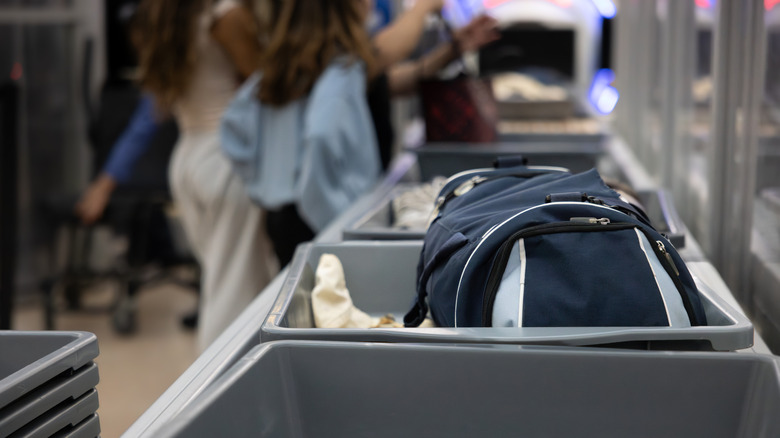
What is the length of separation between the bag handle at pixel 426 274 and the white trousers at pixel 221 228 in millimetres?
1610

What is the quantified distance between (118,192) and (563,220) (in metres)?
3.56

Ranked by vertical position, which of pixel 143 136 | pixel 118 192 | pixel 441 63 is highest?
pixel 441 63

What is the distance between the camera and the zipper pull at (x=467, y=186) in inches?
46.0

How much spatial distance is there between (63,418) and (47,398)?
1.3 inches

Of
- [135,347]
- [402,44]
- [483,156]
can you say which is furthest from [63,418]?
[135,347]

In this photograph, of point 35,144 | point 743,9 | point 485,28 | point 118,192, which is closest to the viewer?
point 743,9

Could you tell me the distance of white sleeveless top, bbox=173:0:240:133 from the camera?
8.26 ft

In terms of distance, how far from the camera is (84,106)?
181 inches

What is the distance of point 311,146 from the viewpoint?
6.79 ft

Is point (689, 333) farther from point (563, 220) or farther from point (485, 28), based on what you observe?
point (485, 28)

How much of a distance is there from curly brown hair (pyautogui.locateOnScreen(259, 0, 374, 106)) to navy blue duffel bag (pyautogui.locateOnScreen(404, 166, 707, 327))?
135cm

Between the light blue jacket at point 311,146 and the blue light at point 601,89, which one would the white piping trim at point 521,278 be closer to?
Answer: the light blue jacket at point 311,146

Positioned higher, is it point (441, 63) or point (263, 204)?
point (441, 63)

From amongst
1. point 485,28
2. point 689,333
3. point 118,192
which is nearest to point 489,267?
point 689,333
